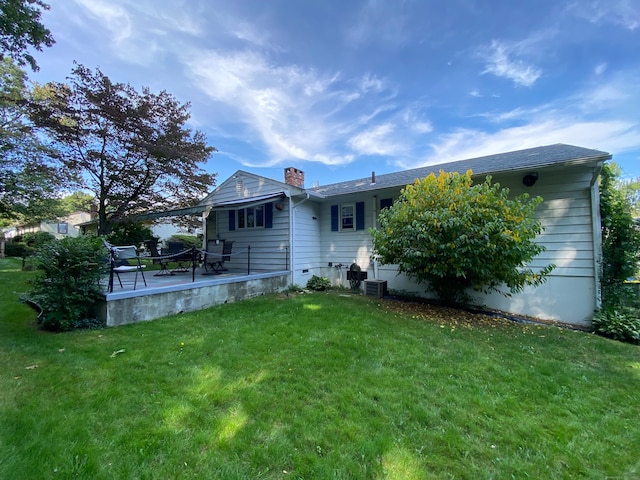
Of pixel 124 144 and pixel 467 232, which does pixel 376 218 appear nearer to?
pixel 467 232

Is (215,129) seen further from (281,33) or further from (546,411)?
(546,411)

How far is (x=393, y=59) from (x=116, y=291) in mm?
10263

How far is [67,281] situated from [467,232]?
7.42 meters

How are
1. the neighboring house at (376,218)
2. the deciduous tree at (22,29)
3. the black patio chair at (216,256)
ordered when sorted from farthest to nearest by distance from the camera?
the black patio chair at (216,256)
the neighboring house at (376,218)
the deciduous tree at (22,29)

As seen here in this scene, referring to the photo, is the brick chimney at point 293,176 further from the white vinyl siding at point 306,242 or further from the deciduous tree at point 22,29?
the deciduous tree at point 22,29

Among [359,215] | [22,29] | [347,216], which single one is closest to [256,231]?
[347,216]

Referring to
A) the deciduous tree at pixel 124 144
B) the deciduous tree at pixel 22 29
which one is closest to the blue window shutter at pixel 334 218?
the deciduous tree at pixel 124 144

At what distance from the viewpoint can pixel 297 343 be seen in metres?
4.08

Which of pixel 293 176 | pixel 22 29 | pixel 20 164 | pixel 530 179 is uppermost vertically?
pixel 22 29

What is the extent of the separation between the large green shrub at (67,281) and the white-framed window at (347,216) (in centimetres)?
684

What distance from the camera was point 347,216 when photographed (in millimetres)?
9617

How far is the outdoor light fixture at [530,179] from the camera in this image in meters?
6.60

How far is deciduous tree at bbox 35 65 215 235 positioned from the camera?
8.79 m

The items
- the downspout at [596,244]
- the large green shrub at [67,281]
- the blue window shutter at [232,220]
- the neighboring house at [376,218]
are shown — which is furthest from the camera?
the blue window shutter at [232,220]
